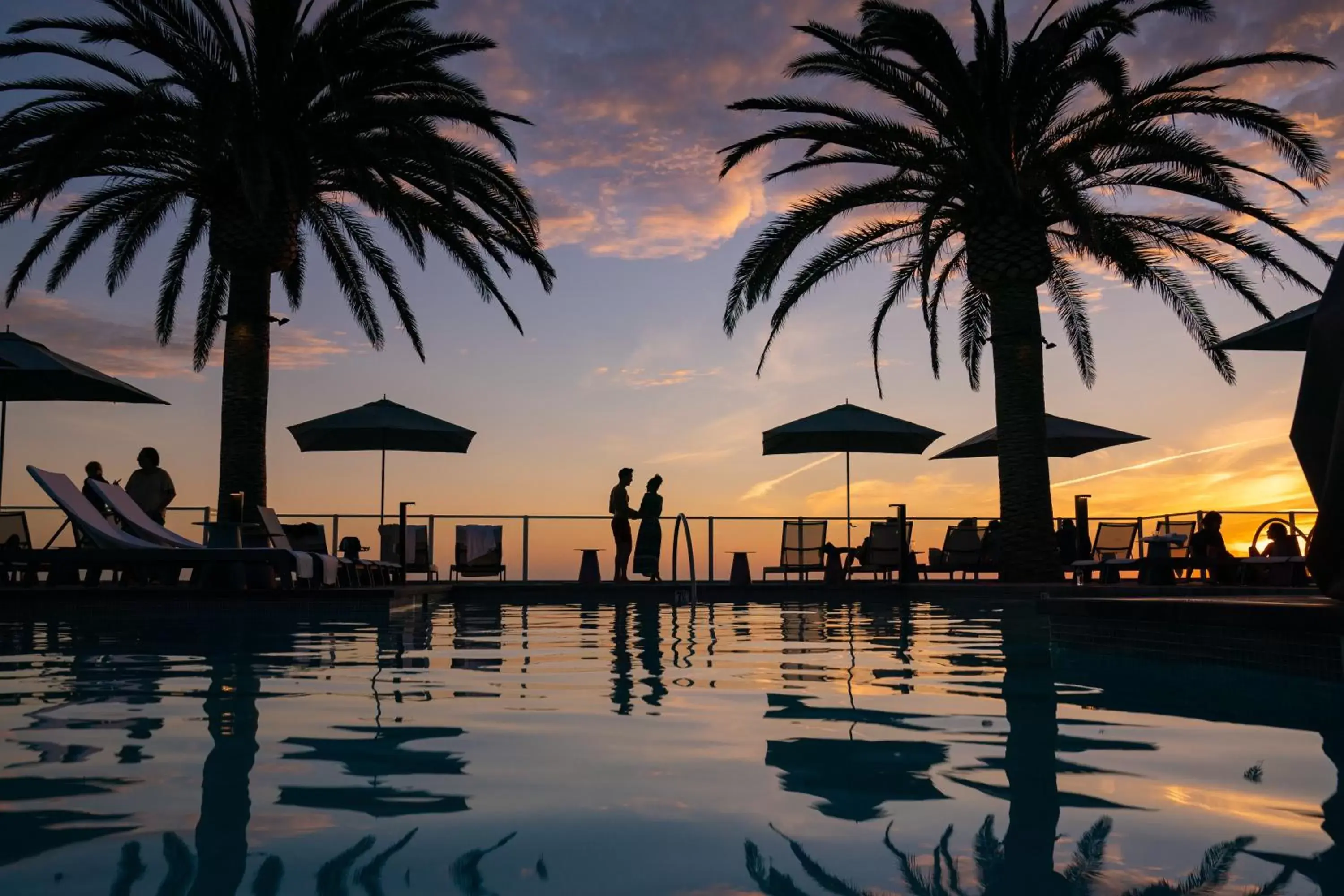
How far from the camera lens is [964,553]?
18.7m

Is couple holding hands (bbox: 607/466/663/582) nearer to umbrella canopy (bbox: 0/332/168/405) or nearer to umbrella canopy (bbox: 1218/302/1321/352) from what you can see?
umbrella canopy (bbox: 0/332/168/405)

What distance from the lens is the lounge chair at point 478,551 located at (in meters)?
19.0

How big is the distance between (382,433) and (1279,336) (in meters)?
12.8

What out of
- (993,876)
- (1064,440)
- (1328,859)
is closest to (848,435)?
(1064,440)

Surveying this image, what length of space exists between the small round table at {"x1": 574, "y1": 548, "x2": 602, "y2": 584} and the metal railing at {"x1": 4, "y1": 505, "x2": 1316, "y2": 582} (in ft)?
1.39

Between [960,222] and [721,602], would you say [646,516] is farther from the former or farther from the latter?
[960,222]

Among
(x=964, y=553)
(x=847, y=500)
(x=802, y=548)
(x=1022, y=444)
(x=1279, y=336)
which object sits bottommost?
(x=964, y=553)

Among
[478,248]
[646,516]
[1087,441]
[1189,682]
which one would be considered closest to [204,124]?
[478,248]

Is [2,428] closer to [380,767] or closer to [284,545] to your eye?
[284,545]

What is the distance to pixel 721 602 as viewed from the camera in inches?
644

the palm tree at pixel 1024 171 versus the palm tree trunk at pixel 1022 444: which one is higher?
the palm tree at pixel 1024 171

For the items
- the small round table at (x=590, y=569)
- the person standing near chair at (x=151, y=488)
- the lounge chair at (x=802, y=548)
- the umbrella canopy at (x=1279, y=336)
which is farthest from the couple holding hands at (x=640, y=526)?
the umbrella canopy at (x=1279, y=336)

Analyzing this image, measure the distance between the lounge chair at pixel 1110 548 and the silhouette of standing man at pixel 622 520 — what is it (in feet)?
21.7

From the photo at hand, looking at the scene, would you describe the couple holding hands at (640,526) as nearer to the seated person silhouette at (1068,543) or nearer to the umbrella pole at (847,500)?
the umbrella pole at (847,500)
